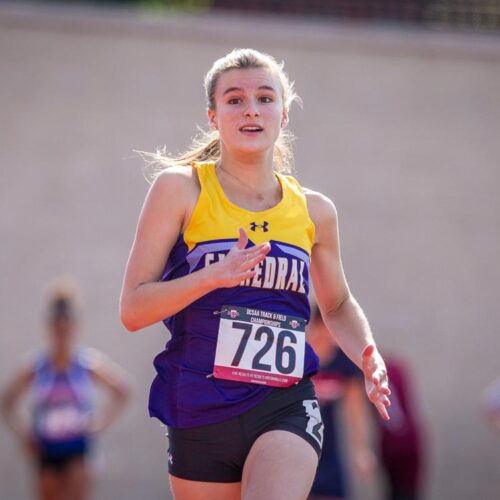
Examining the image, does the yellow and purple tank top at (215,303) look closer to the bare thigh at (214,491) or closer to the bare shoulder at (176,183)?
the bare shoulder at (176,183)

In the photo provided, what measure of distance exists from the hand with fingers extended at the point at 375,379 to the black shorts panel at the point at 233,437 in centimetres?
24

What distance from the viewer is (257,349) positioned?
13.9 ft

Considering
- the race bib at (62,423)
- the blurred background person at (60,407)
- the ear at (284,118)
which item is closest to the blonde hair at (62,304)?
the blurred background person at (60,407)

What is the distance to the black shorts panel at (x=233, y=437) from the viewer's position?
4.18m

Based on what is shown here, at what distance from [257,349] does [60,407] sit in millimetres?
5899

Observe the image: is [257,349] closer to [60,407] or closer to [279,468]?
[279,468]

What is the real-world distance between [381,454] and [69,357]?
2.98 m

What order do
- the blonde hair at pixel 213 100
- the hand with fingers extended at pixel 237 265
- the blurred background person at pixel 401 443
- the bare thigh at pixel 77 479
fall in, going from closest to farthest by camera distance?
1. the hand with fingers extended at pixel 237 265
2. the blonde hair at pixel 213 100
3. the bare thigh at pixel 77 479
4. the blurred background person at pixel 401 443

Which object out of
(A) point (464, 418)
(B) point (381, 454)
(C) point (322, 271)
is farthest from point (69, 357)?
(C) point (322, 271)

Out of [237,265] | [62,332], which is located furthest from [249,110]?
[62,332]

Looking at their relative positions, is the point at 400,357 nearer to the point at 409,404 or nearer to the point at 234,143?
the point at 409,404

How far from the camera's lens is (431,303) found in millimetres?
12367

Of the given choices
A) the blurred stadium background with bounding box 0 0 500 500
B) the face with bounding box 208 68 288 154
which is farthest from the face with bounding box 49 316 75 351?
the face with bounding box 208 68 288 154

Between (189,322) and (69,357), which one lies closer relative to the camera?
(189,322)
